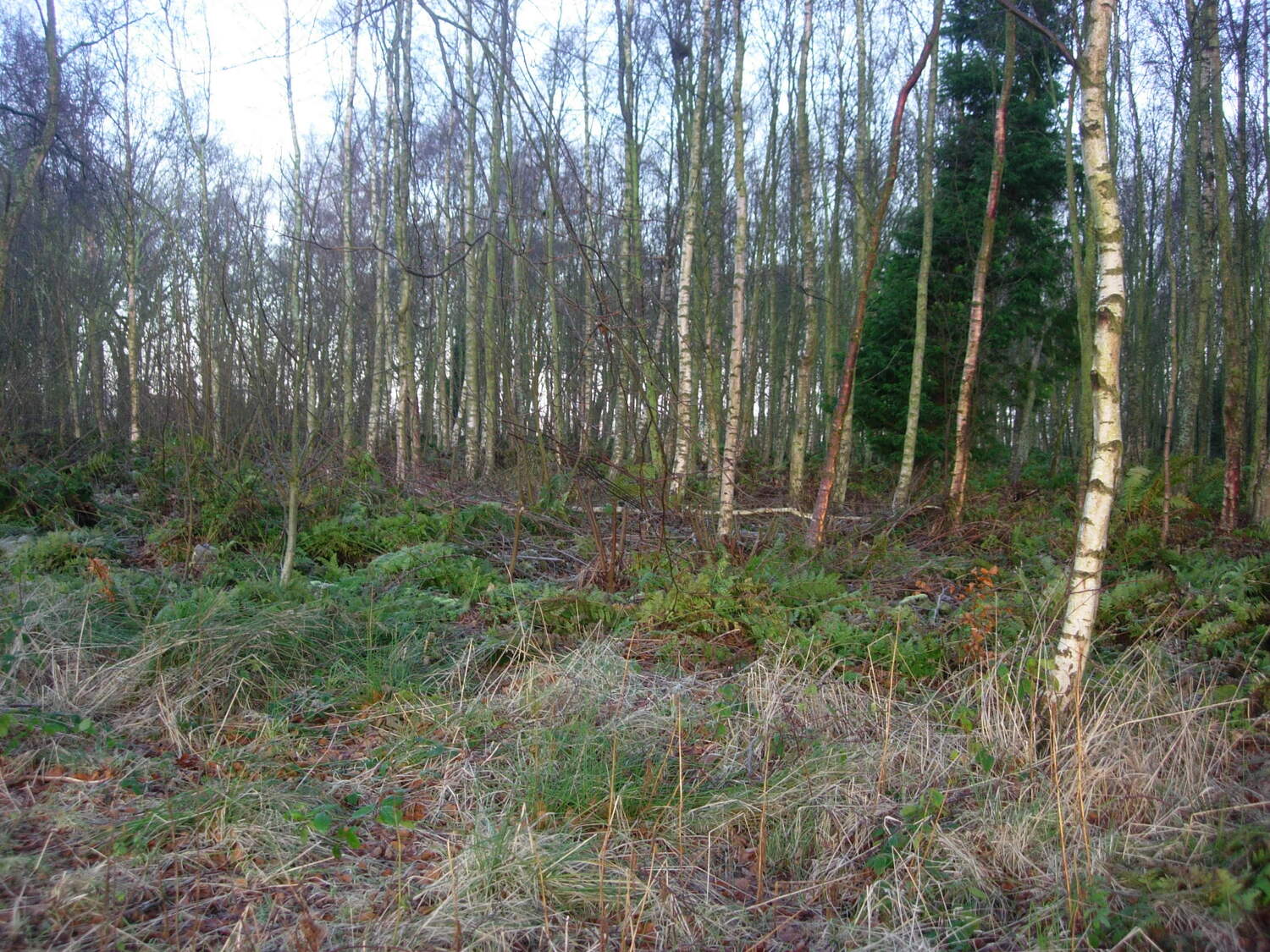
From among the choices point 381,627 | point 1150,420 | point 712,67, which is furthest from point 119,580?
point 1150,420

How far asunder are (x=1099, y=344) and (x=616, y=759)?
2.67 metres

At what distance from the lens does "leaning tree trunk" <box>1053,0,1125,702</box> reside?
333 cm

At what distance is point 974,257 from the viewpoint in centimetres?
1120

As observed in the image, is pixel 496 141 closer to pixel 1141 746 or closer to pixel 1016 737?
pixel 1016 737

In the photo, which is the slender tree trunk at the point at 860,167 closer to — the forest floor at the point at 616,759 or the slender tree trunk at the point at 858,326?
the slender tree trunk at the point at 858,326

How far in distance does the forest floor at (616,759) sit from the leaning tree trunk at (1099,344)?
30 cm

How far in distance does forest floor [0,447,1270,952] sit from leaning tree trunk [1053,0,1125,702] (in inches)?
11.7

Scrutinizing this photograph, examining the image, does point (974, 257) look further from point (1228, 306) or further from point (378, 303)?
point (378, 303)

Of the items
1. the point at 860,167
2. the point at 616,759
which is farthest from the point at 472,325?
the point at 616,759

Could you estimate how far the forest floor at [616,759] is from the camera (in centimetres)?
244

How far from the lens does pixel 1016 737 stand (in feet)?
11.3

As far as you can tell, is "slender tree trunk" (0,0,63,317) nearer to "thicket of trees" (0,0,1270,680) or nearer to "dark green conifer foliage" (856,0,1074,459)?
"thicket of trees" (0,0,1270,680)

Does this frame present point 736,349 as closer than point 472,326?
Yes

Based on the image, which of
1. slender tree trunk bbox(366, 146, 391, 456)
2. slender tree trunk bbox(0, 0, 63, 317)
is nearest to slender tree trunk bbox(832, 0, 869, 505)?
slender tree trunk bbox(366, 146, 391, 456)
